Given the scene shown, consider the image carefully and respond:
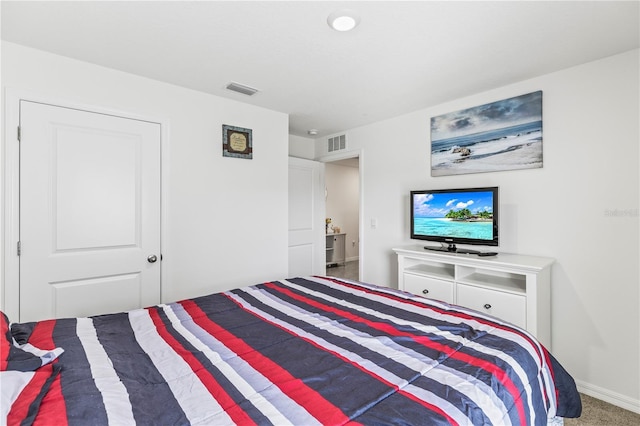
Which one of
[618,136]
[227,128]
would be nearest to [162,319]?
[227,128]

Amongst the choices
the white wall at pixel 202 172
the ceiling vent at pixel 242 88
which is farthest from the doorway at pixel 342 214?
the ceiling vent at pixel 242 88

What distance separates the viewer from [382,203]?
152 inches

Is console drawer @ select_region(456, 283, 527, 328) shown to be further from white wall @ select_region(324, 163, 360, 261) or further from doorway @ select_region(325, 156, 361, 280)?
white wall @ select_region(324, 163, 360, 261)

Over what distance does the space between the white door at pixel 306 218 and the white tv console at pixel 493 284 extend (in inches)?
65.9

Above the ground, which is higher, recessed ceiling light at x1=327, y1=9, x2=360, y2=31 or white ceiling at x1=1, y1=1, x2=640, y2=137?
white ceiling at x1=1, y1=1, x2=640, y2=137

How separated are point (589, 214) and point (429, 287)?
1342mm

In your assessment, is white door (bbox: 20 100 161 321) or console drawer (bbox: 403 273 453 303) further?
console drawer (bbox: 403 273 453 303)

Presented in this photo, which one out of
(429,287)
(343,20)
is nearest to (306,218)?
(429,287)

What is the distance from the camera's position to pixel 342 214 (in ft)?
24.3

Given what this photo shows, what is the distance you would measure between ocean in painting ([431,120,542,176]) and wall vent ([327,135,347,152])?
1386mm

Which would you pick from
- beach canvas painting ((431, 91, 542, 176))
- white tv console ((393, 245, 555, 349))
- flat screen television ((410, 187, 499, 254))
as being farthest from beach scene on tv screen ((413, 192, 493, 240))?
beach canvas painting ((431, 91, 542, 176))

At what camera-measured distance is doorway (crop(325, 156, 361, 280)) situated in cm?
677

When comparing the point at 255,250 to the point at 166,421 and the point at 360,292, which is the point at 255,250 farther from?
the point at 166,421

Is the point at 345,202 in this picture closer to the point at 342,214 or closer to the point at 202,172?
the point at 342,214
